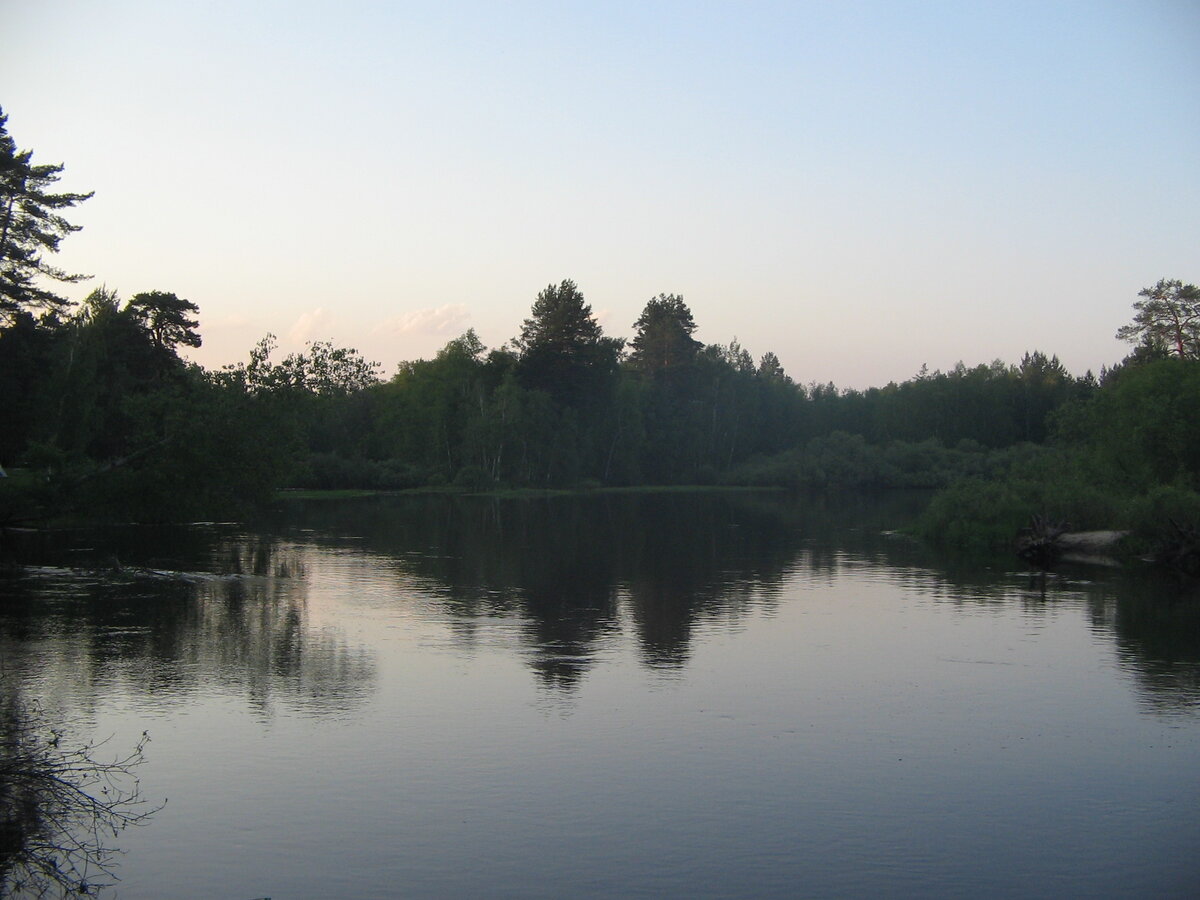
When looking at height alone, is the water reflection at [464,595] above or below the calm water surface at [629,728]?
above

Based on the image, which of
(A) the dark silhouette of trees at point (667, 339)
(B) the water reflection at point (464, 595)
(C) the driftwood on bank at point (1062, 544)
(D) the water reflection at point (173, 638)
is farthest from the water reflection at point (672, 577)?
(A) the dark silhouette of trees at point (667, 339)

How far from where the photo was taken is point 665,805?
37.3ft

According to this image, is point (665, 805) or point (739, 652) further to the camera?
point (739, 652)

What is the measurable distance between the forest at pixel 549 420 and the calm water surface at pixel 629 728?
7.03 meters

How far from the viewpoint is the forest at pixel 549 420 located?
35.6 metres

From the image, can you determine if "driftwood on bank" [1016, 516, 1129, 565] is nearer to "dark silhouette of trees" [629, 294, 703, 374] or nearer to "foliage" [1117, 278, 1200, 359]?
"foliage" [1117, 278, 1200, 359]

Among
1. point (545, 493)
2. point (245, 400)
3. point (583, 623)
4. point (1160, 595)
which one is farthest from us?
point (545, 493)

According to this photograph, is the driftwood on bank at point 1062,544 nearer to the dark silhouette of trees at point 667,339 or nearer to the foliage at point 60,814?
the foliage at point 60,814

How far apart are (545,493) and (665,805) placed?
80.5 meters

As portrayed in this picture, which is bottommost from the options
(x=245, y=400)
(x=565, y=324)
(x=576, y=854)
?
(x=576, y=854)

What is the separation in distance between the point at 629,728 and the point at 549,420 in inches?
3226

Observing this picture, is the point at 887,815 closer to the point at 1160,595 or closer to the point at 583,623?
the point at 583,623

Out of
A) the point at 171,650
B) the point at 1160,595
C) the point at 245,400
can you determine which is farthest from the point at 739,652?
the point at 245,400

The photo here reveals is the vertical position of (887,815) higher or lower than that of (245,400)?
lower
